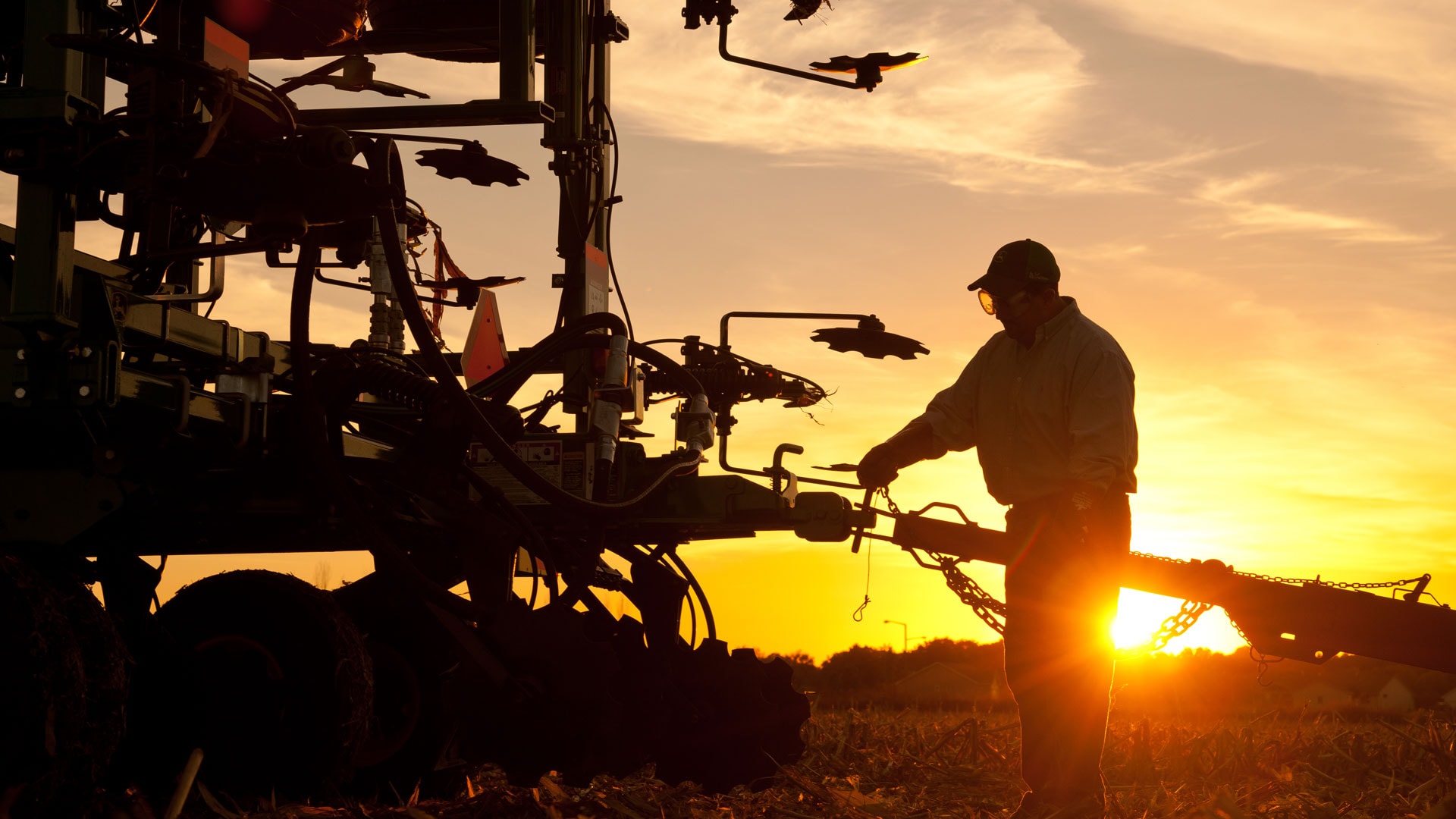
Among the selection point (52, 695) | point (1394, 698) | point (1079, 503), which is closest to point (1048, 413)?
point (1079, 503)

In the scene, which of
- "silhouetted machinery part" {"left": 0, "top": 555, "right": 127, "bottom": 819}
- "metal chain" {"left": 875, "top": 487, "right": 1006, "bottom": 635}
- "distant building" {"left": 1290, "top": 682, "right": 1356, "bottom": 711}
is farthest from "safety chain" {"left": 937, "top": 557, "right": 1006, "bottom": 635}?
"distant building" {"left": 1290, "top": 682, "right": 1356, "bottom": 711}

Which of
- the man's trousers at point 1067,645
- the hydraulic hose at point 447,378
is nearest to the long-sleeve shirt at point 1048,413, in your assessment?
the man's trousers at point 1067,645

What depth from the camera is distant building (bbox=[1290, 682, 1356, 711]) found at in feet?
40.9

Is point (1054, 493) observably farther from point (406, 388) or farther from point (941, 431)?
point (406, 388)

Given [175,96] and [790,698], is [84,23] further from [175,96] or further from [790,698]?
[790,698]

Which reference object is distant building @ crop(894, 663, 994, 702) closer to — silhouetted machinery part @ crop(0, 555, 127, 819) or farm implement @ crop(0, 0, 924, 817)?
farm implement @ crop(0, 0, 924, 817)

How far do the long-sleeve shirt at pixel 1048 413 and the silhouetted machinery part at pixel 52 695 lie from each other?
12.3ft

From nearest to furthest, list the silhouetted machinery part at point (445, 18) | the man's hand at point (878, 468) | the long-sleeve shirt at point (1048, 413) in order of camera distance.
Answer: the long-sleeve shirt at point (1048, 413) → the man's hand at point (878, 468) → the silhouetted machinery part at point (445, 18)

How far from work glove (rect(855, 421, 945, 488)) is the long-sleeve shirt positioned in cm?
6

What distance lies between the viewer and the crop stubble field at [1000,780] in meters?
6.34

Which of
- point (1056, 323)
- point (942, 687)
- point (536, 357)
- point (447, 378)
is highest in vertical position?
point (1056, 323)

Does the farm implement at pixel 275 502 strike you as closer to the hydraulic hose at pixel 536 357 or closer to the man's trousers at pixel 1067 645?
the hydraulic hose at pixel 536 357

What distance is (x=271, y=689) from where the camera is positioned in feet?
18.9

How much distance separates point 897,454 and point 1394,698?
9015 mm
